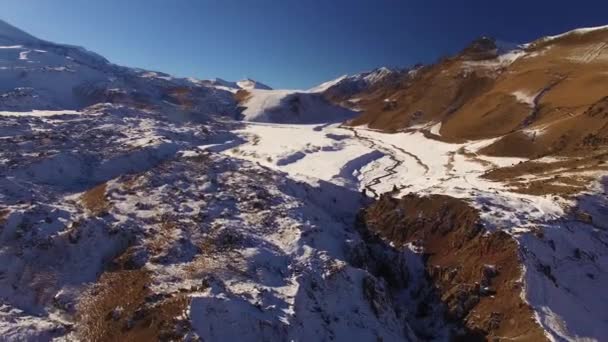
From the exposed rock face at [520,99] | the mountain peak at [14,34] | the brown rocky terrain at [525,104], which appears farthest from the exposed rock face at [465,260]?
the mountain peak at [14,34]

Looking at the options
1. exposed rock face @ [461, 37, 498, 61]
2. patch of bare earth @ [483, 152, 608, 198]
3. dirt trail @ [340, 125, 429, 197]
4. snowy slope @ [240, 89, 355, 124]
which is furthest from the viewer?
snowy slope @ [240, 89, 355, 124]

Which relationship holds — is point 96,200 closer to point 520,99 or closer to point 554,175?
point 554,175

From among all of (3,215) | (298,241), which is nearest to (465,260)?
(298,241)

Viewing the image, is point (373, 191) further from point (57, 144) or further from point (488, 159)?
point (57, 144)

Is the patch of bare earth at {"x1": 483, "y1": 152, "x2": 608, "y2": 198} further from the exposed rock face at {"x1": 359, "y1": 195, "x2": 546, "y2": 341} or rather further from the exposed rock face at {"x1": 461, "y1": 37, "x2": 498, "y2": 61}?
the exposed rock face at {"x1": 461, "y1": 37, "x2": 498, "y2": 61}

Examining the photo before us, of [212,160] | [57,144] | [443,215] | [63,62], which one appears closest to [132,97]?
[63,62]

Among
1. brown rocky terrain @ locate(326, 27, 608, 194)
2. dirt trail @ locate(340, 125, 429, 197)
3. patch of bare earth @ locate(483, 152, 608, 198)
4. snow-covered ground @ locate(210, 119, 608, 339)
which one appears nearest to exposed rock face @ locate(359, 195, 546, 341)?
snow-covered ground @ locate(210, 119, 608, 339)
